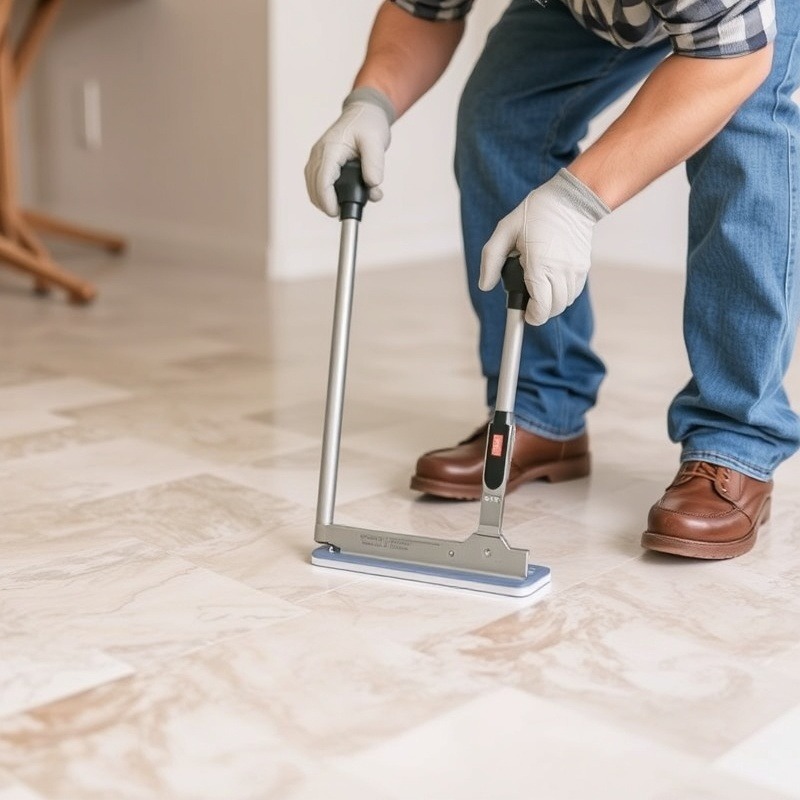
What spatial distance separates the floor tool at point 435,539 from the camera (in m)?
1.19

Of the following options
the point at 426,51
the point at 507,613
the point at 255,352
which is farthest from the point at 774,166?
the point at 255,352

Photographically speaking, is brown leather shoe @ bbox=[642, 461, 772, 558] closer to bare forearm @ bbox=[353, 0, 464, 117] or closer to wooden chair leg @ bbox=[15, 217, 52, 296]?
bare forearm @ bbox=[353, 0, 464, 117]

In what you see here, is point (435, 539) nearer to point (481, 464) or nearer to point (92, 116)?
point (481, 464)

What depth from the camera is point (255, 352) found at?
2359 mm

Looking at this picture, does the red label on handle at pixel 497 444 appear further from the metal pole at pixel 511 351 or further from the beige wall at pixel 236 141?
the beige wall at pixel 236 141

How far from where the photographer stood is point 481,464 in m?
1.51

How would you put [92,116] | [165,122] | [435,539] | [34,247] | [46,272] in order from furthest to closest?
[92,116]
[165,122]
[34,247]
[46,272]
[435,539]

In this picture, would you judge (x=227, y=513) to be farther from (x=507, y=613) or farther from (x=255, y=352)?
(x=255, y=352)

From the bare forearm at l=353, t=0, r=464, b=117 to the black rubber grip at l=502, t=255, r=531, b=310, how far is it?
1.10 feet

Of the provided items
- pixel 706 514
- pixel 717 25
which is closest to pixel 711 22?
pixel 717 25

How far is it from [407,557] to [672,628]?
0.26 m

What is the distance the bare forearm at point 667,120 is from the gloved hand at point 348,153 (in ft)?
0.71

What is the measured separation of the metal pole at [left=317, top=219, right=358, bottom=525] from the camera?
1.29 m

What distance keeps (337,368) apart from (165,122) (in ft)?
7.25
